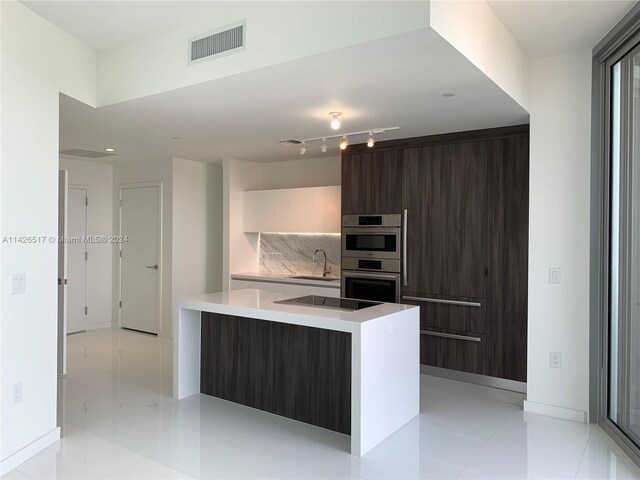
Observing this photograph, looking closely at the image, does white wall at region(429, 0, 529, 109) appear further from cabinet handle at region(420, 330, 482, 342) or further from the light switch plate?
the light switch plate

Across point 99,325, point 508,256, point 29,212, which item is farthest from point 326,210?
point 99,325

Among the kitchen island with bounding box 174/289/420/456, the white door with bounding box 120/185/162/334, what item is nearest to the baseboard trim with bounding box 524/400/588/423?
the kitchen island with bounding box 174/289/420/456

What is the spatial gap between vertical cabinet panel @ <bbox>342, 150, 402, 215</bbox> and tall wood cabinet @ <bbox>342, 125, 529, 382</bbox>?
1cm

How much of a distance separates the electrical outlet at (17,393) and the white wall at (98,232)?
13.3ft

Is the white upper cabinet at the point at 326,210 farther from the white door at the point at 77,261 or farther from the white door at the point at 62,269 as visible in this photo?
the white door at the point at 77,261

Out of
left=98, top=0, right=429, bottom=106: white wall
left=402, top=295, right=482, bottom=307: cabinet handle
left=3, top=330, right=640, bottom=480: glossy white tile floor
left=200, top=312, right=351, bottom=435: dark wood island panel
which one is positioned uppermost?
left=98, top=0, right=429, bottom=106: white wall

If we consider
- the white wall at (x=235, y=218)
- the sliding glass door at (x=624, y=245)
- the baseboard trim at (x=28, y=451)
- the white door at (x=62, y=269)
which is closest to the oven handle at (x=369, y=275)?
the white wall at (x=235, y=218)

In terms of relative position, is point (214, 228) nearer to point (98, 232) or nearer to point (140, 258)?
point (140, 258)

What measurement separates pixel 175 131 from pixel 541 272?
3.40 metres

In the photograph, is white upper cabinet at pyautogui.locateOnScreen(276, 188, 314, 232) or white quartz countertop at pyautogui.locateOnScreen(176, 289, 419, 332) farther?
white upper cabinet at pyautogui.locateOnScreen(276, 188, 314, 232)

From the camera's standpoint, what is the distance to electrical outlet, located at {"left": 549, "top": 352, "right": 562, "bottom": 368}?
376 cm

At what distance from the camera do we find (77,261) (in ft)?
21.9

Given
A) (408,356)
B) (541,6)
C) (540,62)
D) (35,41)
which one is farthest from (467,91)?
(35,41)

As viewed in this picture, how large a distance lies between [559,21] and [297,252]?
409cm
